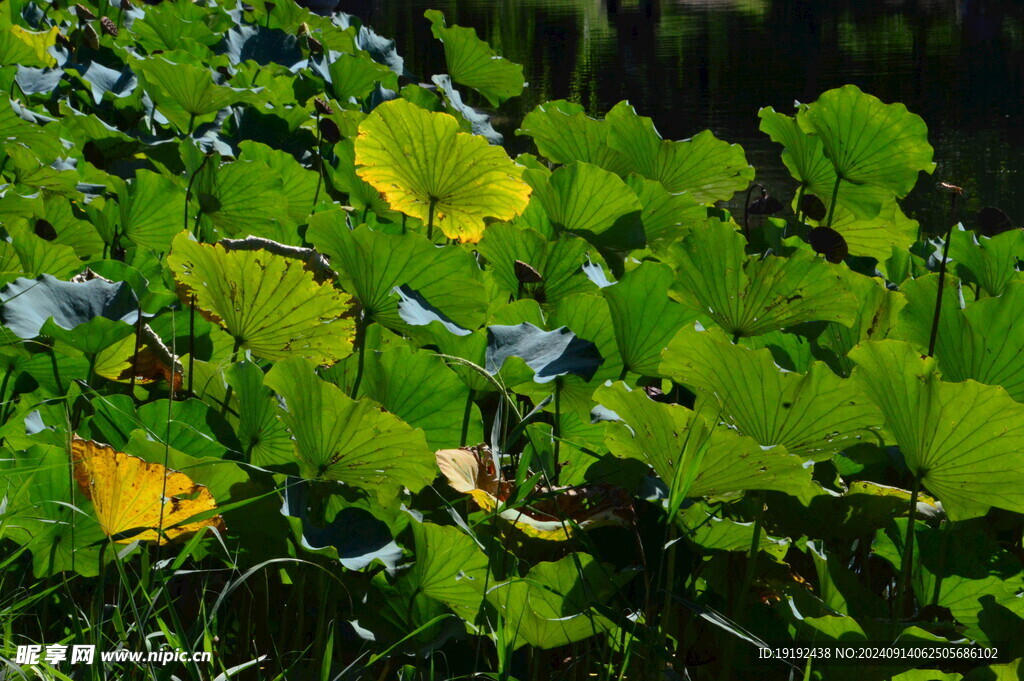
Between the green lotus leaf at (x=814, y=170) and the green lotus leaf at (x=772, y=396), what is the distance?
0.62 m

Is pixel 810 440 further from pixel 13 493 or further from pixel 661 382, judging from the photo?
pixel 13 493

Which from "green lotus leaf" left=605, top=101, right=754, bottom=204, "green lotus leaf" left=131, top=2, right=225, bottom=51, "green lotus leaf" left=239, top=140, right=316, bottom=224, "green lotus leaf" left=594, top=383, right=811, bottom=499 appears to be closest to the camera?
"green lotus leaf" left=594, top=383, right=811, bottom=499

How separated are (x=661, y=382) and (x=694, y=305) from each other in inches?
4.4

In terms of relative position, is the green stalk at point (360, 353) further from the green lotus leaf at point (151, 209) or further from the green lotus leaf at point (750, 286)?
the green lotus leaf at point (151, 209)

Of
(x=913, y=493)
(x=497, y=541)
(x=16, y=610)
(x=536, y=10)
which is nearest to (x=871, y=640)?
(x=913, y=493)

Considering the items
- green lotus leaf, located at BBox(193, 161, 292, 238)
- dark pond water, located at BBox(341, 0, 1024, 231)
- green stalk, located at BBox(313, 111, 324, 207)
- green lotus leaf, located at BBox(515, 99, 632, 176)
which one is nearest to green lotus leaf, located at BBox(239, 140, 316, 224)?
green stalk, located at BBox(313, 111, 324, 207)

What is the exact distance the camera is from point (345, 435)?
70cm

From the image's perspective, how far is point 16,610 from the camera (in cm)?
77

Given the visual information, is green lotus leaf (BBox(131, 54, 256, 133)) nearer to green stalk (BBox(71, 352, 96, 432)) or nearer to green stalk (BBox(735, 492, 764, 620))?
green stalk (BBox(71, 352, 96, 432))

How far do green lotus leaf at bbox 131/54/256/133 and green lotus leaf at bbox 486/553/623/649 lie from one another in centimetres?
116

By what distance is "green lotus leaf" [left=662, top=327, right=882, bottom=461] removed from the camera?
0.70 meters

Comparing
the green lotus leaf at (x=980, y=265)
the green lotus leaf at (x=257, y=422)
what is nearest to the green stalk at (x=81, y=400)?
the green lotus leaf at (x=257, y=422)

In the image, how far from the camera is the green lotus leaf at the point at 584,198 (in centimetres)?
114

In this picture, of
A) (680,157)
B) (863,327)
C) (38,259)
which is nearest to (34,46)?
(38,259)
